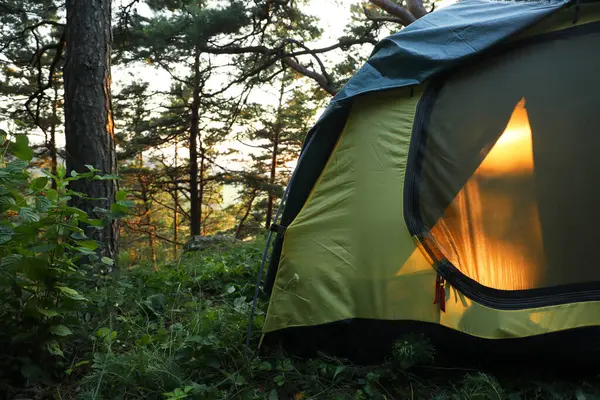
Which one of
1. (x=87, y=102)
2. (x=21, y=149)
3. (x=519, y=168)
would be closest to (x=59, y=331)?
(x=21, y=149)

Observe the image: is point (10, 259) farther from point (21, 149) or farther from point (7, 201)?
point (21, 149)

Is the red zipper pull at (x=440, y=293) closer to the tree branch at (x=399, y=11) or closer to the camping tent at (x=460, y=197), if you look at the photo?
the camping tent at (x=460, y=197)

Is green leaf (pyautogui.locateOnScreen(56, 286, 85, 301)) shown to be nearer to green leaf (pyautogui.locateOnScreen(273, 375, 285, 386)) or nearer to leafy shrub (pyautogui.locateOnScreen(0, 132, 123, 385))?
leafy shrub (pyautogui.locateOnScreen(0, 132, 123, 385))

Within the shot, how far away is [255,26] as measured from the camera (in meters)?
8.74

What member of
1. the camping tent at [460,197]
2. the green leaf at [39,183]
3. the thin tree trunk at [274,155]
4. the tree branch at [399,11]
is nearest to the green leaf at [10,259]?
the green leaf at [39,183]

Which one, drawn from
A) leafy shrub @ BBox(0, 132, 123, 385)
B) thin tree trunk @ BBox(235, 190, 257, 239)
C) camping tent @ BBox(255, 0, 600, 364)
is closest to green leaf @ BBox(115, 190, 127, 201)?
leafy shrub @ BBox(0, 132, 123, 385)

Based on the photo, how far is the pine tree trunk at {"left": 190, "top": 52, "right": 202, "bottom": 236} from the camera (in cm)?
1146

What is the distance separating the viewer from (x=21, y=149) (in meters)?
1.79

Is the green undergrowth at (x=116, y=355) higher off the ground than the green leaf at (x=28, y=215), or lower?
lower

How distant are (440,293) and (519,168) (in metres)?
0.78

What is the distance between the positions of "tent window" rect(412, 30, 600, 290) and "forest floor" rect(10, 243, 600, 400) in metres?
0.55

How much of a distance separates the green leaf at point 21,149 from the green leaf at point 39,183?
0.33 ft

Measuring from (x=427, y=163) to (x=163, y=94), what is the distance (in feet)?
37.0

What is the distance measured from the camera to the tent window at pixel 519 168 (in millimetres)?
2012
